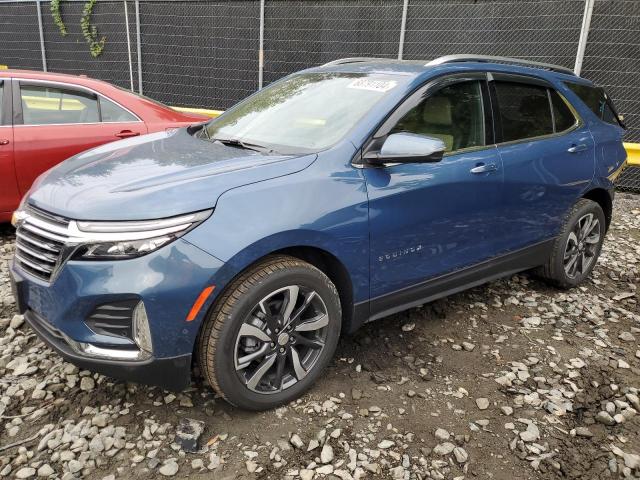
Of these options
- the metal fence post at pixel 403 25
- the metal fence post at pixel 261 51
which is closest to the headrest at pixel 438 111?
the metal fence post at pixel 403 25

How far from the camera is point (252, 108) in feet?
11.7

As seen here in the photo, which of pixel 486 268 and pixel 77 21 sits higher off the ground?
pixel 77 21

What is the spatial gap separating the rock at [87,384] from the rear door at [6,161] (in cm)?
257

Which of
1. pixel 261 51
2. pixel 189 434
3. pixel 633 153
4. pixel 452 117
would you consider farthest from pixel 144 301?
pixel 261 51

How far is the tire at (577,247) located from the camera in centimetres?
405

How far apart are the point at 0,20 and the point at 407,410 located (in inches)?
541

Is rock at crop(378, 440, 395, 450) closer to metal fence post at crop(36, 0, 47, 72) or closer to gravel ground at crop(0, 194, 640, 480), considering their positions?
gravel ground at crop(0, 194, 640, 480)

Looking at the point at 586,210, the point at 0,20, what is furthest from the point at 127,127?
the point at 0,20

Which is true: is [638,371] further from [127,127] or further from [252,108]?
[127,127]

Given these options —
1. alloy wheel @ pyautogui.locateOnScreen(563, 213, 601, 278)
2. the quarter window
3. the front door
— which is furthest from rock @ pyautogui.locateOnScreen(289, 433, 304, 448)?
the quarter window

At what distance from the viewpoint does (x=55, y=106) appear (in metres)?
4.89

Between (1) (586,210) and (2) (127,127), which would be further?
(2) (127,127)

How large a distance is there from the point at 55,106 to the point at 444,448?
177 inches

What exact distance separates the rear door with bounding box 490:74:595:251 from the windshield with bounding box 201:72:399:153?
3.16 ft
